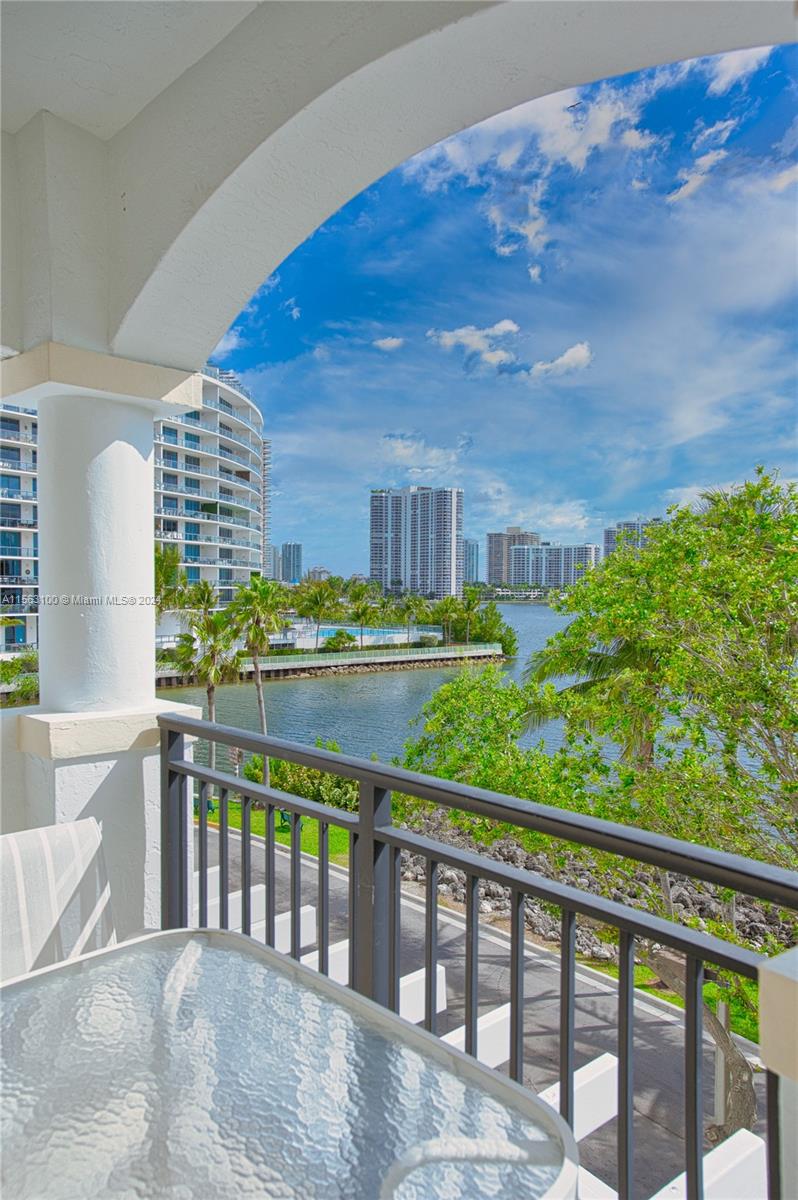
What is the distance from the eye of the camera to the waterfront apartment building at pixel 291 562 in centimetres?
3991

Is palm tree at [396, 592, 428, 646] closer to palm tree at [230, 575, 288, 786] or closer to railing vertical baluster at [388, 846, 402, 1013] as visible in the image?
palm tree at [230, 575, 288, 786]

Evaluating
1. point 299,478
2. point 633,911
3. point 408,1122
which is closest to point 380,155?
point 633,911

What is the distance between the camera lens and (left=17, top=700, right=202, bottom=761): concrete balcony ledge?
2.08 m

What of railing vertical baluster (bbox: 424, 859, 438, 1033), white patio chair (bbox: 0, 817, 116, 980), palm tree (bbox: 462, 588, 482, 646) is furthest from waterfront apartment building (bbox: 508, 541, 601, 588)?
white patio chair (bbox: 0, 817, 116, 980)

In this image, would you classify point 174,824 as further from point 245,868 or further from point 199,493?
point 199,493

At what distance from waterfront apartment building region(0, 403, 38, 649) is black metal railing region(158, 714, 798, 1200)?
67.8 ft

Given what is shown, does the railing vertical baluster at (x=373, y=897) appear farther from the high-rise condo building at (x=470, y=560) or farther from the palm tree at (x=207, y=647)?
the high-rise condo building at (x=470, y=560)

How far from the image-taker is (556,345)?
4903 centimetres

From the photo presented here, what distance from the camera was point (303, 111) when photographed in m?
1.55

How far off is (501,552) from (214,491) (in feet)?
47.7

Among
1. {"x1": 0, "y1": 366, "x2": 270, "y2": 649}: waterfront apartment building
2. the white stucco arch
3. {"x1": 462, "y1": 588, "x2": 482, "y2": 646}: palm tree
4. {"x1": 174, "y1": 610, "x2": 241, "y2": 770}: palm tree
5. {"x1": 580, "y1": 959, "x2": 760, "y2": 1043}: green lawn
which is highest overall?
{"x1": 0, "y1": 366, "x2": 270, "y2": 649}: waterfront apartment building

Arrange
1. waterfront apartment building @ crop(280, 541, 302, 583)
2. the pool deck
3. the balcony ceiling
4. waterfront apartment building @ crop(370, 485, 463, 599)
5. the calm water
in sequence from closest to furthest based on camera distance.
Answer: the balcony ceiling < the calm water < the pool deck < waterfront apartment building @ crop(370, 485, 463, 599) < waterfront apartment building @ crop(280, 541, 302, 583)

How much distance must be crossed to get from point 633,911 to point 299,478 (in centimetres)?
6405

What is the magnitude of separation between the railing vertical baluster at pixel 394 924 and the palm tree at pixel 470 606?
1184 inches
